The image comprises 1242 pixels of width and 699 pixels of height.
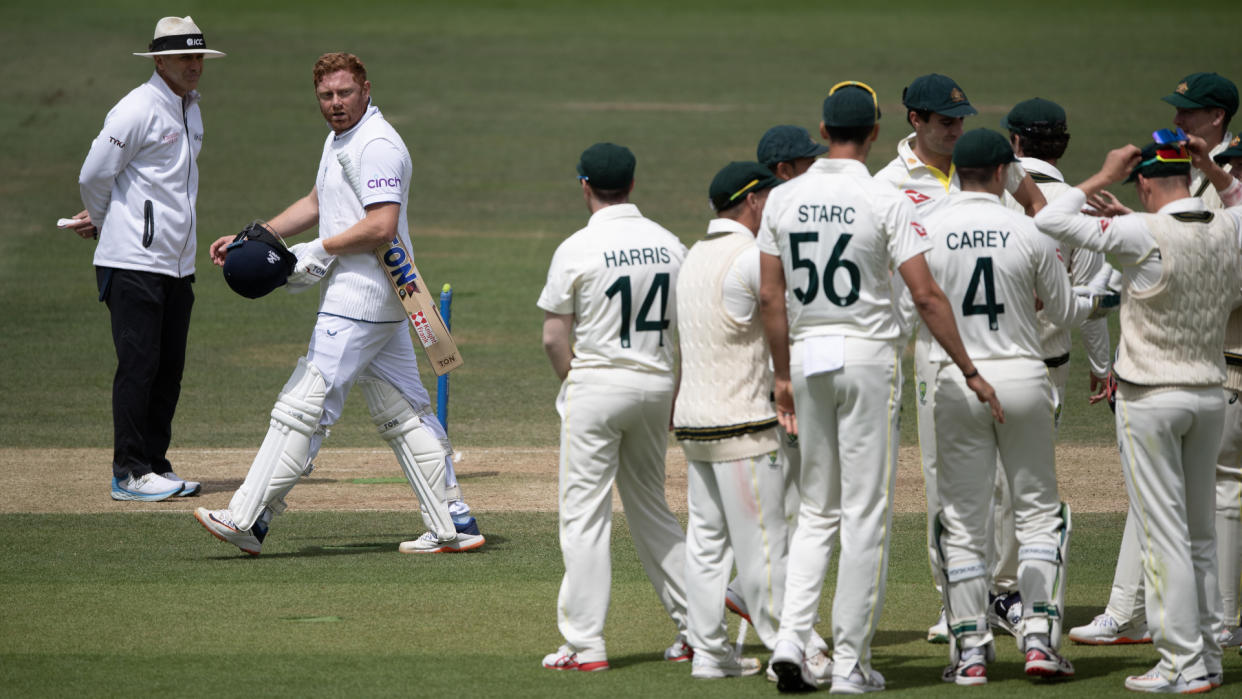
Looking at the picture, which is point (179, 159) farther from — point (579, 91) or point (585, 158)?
point (579, 91)

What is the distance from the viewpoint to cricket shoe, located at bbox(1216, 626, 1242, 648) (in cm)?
701

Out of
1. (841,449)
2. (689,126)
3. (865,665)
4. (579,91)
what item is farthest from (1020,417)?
(579,91)

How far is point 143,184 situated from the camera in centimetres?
1000

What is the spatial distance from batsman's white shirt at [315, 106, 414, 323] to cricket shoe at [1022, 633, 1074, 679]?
395 cm

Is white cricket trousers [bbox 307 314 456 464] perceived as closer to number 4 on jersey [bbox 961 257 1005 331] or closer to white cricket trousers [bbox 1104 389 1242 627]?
number 4 on jersey [bbox 961 257 1005 331]

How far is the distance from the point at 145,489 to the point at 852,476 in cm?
543

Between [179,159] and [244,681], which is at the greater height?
[179,159]

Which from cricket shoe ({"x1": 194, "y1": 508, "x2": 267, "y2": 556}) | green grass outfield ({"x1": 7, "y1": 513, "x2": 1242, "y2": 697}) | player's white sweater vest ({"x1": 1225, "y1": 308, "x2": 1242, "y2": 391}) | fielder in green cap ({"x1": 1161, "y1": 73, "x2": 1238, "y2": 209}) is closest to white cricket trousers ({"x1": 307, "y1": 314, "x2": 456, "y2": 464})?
cricket shoe ({"x1": 194, "y1": 508, "x2": 267, "y2": 556})

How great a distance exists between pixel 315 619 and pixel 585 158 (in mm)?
2570

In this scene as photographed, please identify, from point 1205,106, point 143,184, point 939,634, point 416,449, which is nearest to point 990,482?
point 939,634

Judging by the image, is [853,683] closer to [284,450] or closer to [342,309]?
[284,450]

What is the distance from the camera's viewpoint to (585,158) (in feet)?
22.1

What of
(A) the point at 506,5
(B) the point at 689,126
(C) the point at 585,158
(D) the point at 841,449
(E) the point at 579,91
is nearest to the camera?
(D) the point at 841,449

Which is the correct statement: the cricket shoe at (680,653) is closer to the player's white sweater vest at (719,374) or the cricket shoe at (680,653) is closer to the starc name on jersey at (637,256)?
the player's white sweater vest at (719,374)
